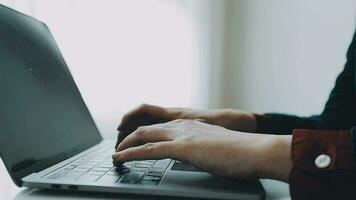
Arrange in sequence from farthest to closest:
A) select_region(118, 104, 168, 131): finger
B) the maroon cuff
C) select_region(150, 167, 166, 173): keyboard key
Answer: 1. select_region(118, 104, 168, 131): finger
2. select_region(150, 167, 166, 173): keyboard key
3. the maroon cuff

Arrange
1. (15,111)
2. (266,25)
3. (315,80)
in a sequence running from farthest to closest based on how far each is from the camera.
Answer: (266,25)
(315,80)
(15,111)

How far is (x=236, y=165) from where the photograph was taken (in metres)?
→ 0.43

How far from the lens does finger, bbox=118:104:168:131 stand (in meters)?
0.76

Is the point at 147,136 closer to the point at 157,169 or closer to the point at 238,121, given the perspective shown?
the point at 157,169

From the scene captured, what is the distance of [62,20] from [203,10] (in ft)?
2.39

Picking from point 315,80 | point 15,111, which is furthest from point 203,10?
point 15,111

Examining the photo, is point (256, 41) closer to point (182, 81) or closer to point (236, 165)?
point (182, 81)

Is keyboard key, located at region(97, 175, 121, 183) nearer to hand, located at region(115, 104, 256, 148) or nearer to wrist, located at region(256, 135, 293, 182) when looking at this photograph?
wrist, located at region(256, 135, 293, 182)

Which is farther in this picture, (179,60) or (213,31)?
(213,31)

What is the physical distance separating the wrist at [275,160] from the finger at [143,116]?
0.39 meters

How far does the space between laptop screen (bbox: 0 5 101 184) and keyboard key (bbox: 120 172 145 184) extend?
5.0 inches

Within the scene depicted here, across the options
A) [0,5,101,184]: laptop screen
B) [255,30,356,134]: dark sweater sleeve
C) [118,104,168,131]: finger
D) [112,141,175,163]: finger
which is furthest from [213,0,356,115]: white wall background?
[112,141,175,163]: finger

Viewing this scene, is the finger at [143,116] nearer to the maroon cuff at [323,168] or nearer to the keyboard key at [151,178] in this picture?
the keyboard key at [151,178]

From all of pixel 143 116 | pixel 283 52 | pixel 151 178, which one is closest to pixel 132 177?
pixel 151 178
